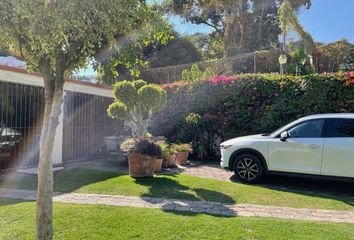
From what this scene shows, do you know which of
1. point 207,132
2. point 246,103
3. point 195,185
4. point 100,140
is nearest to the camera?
point 195,185

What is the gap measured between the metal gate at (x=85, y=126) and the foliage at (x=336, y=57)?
1012cm

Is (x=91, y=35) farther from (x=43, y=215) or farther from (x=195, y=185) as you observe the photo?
(x=195, y=185)

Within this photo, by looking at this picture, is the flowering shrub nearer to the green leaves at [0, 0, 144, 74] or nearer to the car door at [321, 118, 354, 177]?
the car door at [321, 118, 354, 177]

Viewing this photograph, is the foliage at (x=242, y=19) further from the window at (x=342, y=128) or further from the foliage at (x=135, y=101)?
the window at (x=342, y=128)

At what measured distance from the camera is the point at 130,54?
3854 millimetres

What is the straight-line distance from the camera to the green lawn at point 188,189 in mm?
6496

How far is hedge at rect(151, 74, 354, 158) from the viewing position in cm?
1017

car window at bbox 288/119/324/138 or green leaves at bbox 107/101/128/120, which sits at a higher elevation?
green leaves at bbox 107/101/128/120

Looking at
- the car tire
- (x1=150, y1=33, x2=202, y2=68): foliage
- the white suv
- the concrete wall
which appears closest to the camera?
the white suv

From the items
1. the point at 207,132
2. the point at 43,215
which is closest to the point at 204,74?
the point at 207,132

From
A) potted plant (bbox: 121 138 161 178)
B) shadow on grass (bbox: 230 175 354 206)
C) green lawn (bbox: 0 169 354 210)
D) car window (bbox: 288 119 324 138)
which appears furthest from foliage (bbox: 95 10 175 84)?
shadow on grass (bbox: 230 175 354 206)

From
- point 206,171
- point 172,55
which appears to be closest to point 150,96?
point 206,171

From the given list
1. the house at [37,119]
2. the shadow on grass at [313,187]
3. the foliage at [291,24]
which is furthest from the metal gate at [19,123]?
the foliage at [291,24]

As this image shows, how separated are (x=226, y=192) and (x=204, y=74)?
7.90 m
